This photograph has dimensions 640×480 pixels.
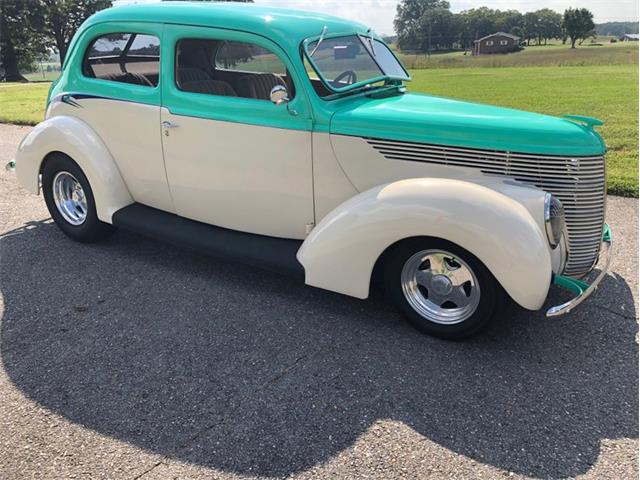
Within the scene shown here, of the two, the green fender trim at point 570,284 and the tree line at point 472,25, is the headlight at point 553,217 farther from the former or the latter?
the tree line at point 472,25

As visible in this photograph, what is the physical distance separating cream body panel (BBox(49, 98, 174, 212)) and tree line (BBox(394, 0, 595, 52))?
46.4m

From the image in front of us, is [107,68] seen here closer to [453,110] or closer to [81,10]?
[453,110]

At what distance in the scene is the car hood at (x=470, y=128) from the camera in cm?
332

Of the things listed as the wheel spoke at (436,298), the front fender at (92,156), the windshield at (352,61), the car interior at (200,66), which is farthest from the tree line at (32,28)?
the wheel spoke at (436,298)

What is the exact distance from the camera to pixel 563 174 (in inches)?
132

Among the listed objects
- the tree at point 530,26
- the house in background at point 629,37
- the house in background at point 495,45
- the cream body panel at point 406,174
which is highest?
the tree at point 530,26

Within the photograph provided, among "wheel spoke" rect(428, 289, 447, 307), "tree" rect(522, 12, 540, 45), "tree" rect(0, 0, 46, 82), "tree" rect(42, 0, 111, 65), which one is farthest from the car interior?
"tree" rect(522, 12, 540, 45)

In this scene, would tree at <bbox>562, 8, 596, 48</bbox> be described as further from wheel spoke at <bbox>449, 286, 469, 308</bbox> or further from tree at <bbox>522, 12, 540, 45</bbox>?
wheel spoke at <bbox>449, 286, 469, 308</bbox>

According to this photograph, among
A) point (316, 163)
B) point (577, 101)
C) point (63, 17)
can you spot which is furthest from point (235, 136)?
point (63, 17)

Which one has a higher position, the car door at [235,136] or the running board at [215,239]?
the car door at [235,136]

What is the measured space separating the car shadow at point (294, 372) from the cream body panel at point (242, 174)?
0.53 metres

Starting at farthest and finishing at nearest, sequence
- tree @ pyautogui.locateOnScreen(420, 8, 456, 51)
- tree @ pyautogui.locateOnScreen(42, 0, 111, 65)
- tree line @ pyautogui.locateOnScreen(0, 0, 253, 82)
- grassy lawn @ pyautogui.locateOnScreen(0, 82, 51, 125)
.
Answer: tree @ pyautogui.locateOnScreen(42, 0, 111, 65)
tree @ pyautogui.locateOnScreen(420, 8, 456, 51)
tree line @ pyautogui.locateOnScreen(0, 0, 253, 82)
grassy lawn @ pyautogui.locateOnScreen(0, 82, 51, 125)

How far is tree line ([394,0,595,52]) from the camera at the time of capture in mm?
53703

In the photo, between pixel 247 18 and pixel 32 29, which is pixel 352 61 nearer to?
pixel 247 18
